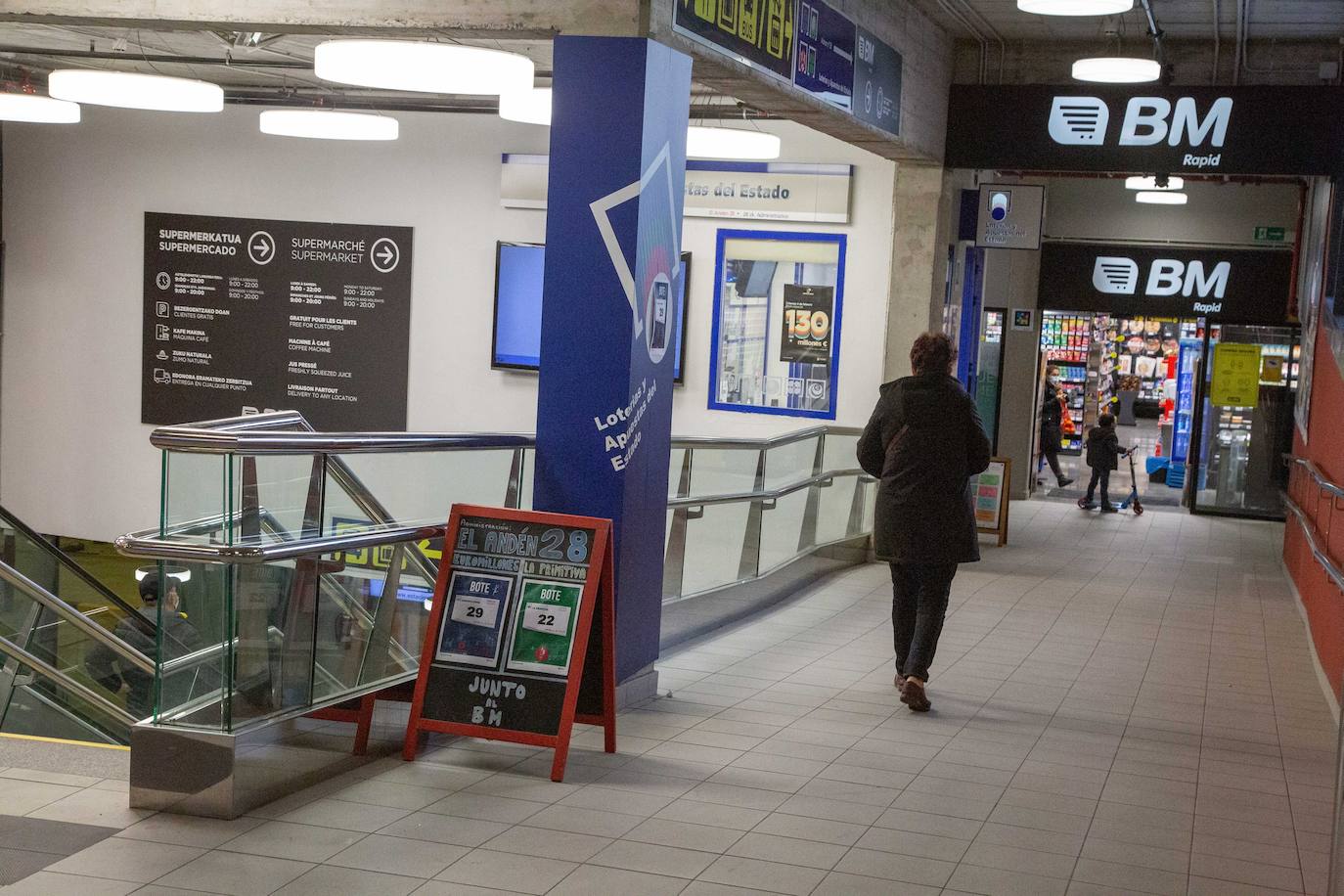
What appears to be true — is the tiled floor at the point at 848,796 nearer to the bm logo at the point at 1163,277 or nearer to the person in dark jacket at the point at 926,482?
the person in dark jacket at the point at 926,482

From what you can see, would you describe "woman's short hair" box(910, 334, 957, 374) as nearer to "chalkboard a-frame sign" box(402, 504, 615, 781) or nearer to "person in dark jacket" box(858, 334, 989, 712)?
"person in dark jacket" box(858, 334, 989, 712)

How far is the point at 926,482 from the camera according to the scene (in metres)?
5.85

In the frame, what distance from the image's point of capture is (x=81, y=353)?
12.6 meters

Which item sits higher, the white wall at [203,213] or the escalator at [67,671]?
the white wall at [203,213]

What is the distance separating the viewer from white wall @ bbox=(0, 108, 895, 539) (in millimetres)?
11148

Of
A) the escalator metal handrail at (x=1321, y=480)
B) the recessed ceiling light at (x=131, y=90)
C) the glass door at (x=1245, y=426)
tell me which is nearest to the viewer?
the escalator metal handrail at (x=1321, y=480)

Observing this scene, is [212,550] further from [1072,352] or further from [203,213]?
[1072,352]

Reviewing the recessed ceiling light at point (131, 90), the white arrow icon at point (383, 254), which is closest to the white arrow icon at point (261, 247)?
the white arrow icon at point (383, 254)

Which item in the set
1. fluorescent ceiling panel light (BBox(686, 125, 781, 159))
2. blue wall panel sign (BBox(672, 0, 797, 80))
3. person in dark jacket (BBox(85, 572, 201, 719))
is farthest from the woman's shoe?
fluorescent ceiling panel light (BBox(686, 125, 781, 159))

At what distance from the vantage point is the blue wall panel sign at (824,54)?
7195mm

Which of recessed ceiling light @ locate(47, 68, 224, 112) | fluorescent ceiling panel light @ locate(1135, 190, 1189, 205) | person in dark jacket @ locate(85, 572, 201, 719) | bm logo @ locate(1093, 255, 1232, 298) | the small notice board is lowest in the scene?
person in dark jacket @ locate(85, 572, 201, 719)

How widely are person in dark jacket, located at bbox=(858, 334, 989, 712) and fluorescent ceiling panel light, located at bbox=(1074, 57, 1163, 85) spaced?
8.95ft

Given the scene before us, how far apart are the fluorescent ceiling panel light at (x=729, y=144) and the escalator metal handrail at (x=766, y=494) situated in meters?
2.11

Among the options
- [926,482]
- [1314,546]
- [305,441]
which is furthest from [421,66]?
[1314,546]
